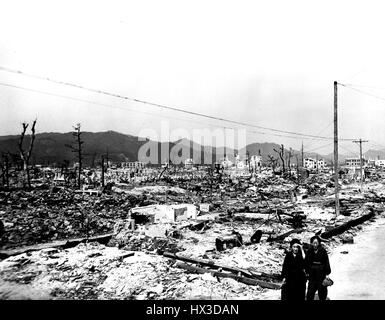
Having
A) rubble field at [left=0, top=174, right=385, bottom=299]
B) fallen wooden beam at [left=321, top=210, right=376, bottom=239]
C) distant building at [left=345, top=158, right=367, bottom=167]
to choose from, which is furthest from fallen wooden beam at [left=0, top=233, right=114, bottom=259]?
distant building at [left=345, top=158, right=367, bottom=167]

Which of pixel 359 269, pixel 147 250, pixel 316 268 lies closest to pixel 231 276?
pixel 316 268

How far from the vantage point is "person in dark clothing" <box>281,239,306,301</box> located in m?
5.54

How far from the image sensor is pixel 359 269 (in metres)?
9.10

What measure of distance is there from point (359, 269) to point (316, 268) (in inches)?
166

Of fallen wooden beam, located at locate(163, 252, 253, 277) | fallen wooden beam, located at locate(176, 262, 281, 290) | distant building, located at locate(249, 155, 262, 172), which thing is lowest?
fallen wooden beam, located at locate(176, 262, 281, 290)

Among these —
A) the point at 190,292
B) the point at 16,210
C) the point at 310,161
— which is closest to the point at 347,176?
the point at 16,210

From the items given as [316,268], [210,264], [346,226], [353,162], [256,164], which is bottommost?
[346,226]

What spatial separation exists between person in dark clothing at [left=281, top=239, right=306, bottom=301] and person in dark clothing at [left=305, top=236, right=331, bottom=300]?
11.8 inches

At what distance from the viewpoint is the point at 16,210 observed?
1997 centimetres

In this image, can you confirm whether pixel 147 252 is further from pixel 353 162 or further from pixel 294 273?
pixel 353 162

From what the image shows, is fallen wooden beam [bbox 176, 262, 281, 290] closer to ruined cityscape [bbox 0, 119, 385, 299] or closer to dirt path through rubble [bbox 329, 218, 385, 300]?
ruined cityscape [bbox 0, 119, 385, 299]

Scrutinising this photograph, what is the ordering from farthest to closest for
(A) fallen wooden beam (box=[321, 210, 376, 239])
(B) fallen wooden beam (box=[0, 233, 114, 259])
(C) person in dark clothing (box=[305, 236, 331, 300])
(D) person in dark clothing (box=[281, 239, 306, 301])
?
1. (A) fallen wooden beam (box=[321, 210, 376, 239])
2. (B) fallen wooden beam (box=[0, 233, 114, 259])
3. (C) person in dark clothing (box=[305, 236, 331, 300])
4. (D) person in dark clothing (box=[281, 239, 306, 301])
